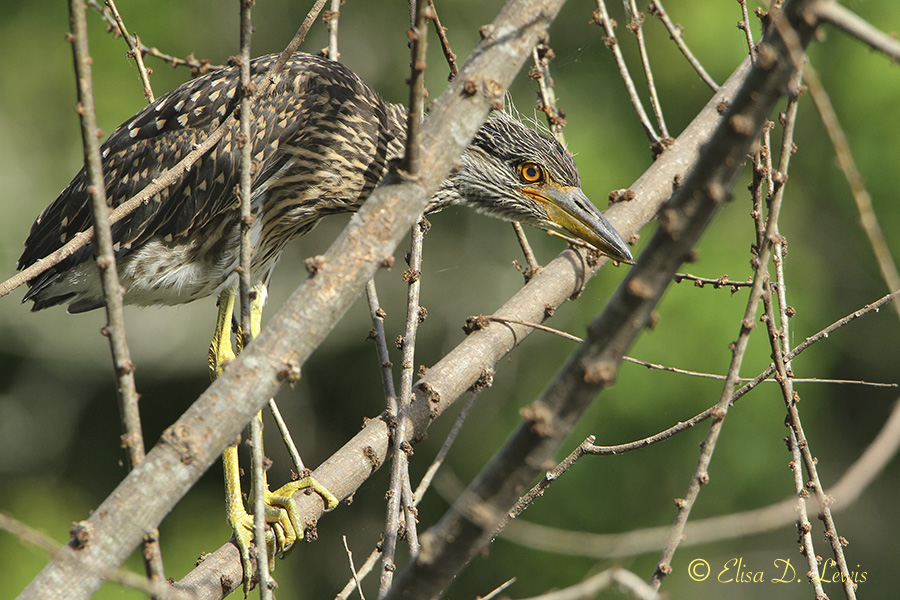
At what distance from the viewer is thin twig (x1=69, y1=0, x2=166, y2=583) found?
1227 millimetres

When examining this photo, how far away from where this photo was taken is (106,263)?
1.27 metres

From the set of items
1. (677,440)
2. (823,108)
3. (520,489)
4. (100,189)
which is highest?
(677,440)

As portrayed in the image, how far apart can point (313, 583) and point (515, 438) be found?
222 inches

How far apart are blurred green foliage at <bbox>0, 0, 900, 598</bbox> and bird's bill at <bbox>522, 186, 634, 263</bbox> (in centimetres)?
159

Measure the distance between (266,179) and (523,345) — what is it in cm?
323

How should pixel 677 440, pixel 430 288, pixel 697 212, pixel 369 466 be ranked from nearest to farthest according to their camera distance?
pixel 697 212 → pixel 369 466 → pixel 677 440 → pixel 430 288

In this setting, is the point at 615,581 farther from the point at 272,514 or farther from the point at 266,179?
the point at 266,179

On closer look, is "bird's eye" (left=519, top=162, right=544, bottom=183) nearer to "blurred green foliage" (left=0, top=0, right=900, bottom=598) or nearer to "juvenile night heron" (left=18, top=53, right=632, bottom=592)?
"juvenile night heron" (left=18, top=53, right=632, bottom=592)

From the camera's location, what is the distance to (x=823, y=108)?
1059mm

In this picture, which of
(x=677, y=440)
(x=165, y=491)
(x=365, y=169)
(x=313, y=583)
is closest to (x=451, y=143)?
(x=165, y=491)

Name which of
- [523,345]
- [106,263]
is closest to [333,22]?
[106,263]

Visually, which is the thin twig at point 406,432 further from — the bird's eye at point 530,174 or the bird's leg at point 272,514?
the bird's eye at point 530,174

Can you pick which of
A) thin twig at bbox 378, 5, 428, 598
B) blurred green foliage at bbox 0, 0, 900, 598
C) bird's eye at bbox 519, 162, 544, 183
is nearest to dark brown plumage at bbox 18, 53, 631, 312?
bird's eye at bbox 519, 162, 544, 183

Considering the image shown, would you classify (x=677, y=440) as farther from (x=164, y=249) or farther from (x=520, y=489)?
(x=520, y=489)
